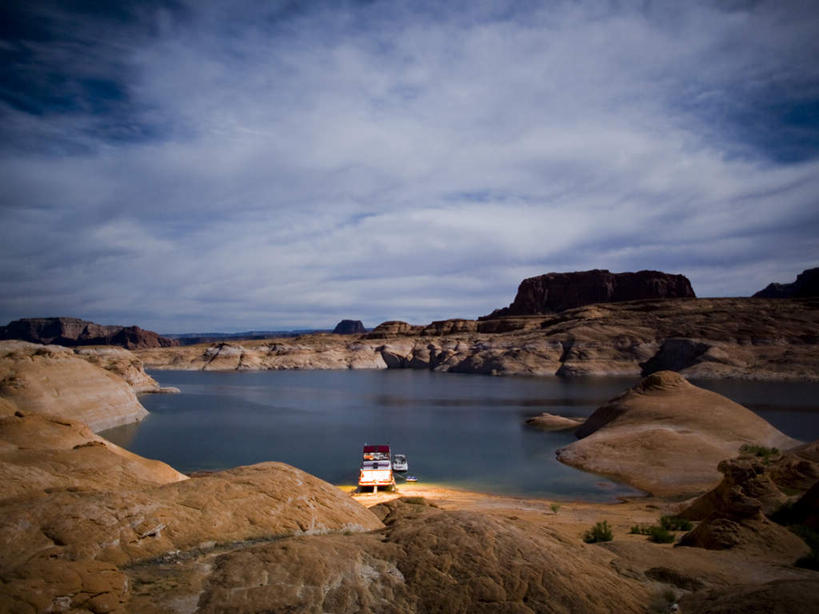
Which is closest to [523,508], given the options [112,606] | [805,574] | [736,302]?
[805,574]

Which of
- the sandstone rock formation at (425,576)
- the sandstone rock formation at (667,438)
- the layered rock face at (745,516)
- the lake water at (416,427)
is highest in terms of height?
the sandstone rock formation at (425,576)

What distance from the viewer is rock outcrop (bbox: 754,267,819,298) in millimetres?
145000

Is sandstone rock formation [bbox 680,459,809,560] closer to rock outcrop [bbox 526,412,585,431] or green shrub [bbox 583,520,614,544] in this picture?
green shrub [bbox 583,520,614,544]

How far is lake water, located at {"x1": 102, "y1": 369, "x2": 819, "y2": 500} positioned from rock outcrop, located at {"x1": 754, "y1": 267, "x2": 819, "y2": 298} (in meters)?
96.8

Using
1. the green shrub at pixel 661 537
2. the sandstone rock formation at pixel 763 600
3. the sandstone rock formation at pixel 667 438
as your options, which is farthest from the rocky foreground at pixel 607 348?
the sandstone rock formation at pixel 763 600

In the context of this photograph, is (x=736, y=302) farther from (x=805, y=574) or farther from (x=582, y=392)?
(x=805, y=574)

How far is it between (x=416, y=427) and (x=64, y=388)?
27.6 m

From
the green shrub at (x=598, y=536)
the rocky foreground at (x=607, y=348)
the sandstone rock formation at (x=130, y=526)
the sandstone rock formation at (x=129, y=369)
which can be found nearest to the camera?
the sandstone rock formation at (x=130, y=526)

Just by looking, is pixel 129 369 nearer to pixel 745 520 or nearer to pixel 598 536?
pixel 598 536

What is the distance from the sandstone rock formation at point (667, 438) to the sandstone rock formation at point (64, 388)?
107 feet

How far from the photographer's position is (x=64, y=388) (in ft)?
125

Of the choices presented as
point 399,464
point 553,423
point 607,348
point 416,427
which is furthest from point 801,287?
point 399,464

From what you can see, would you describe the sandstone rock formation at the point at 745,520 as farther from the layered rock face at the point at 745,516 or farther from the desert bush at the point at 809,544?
the desert bush at the point at 809,544

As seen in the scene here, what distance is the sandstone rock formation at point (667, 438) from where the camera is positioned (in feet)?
86.5
